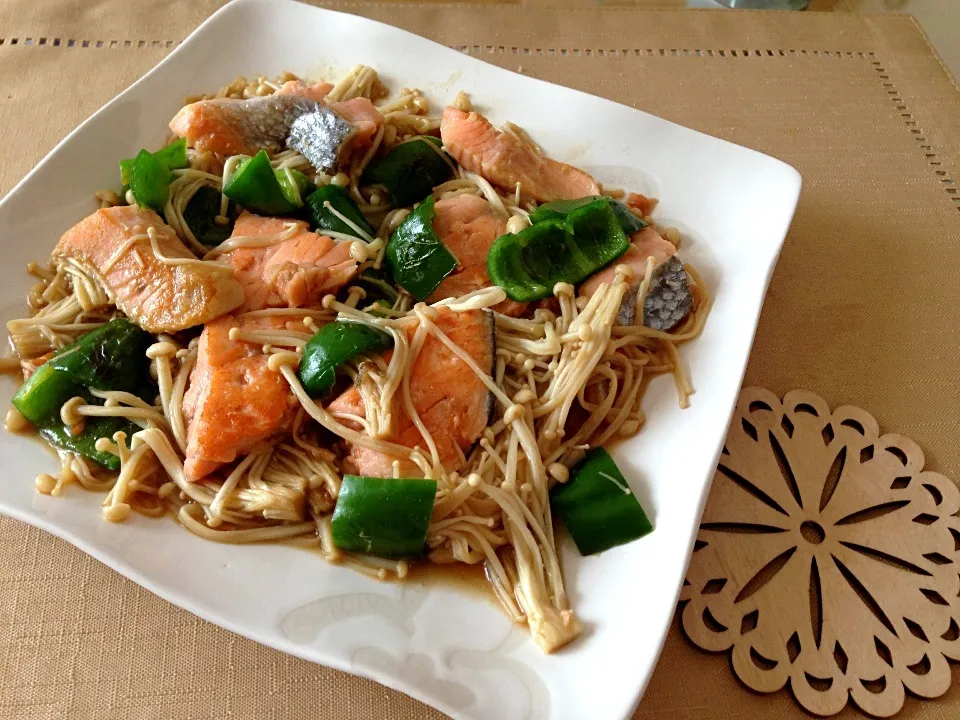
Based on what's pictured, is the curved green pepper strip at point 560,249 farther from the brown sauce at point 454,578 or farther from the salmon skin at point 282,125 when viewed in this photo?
the brown sauce at point 454,578

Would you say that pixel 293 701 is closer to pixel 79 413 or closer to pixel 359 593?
pixel 359 593

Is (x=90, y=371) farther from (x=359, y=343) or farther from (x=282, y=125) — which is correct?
(x=282, y=125)

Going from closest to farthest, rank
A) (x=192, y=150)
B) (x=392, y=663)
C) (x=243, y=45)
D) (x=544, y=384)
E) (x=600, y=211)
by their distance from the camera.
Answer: (x=392, y=663)
(x=544, y=384)
(x=600, y=211)
(x=192, y=150)
(x=243, y=45)

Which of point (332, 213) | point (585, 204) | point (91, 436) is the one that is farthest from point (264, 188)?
point (585, 204)

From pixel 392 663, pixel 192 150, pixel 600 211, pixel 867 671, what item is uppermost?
pixel 192 150

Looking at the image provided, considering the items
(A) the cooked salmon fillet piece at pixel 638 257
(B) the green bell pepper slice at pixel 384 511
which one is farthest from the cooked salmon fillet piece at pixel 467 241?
(B) the green bell pepper slice at pixel 384 511

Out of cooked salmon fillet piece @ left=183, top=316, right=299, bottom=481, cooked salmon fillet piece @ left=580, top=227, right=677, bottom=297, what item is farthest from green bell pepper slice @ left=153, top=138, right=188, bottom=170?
cooked salmon fillet piece @ left=580, top=227, right=677, bottom=297

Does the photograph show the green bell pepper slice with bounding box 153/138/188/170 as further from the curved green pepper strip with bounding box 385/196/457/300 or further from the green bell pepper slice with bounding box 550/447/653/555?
the green bell pepper slice with bounding box 550/447/653/555

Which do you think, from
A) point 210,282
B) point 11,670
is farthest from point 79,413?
point 11,670
